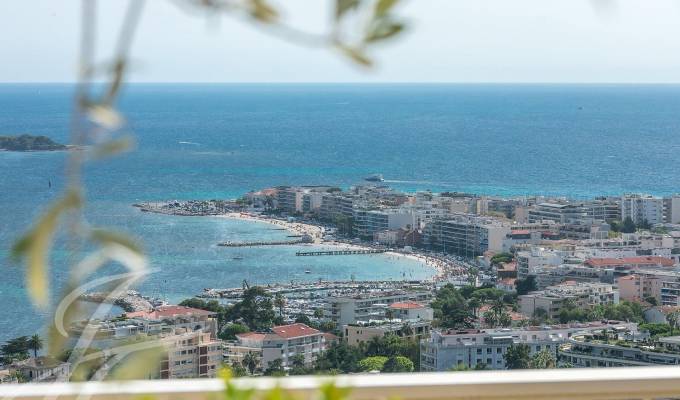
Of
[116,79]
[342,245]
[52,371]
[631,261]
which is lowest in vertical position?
[342,245]

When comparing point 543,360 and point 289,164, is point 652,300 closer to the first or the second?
point 543,360

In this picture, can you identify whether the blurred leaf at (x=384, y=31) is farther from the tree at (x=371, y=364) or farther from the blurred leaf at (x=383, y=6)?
the tree at (x=371, y=364)

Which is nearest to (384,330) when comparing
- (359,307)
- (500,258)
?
(359,307)

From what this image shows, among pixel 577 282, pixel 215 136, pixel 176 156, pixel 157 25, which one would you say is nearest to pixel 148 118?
pixel 215 136

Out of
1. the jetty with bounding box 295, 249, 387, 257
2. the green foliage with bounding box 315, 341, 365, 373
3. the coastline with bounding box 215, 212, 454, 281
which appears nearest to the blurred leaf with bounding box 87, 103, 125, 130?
the green foliage with bounding box 315, 341, 365, 373

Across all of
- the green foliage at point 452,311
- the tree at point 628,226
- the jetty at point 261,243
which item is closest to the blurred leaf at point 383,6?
the green foliage at point 452,311

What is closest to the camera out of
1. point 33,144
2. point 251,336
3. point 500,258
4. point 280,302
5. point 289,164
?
point 251,336

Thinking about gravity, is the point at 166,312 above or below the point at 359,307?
above
